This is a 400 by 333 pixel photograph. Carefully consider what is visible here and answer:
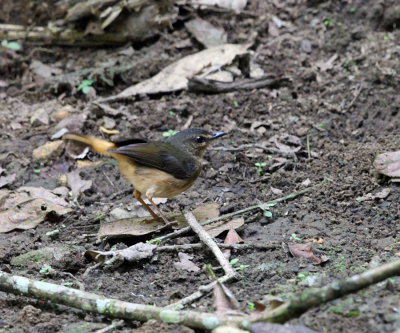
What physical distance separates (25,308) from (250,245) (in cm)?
182

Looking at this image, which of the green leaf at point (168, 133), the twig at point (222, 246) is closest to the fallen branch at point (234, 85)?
the green leaf at point (168, 133)

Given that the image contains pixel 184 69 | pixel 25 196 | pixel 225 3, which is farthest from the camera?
pixel 225 3

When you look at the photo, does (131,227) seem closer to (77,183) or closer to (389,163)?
(77,183)

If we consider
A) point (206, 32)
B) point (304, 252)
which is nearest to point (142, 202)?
point (304, 252)

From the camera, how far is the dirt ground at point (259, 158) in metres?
4.11

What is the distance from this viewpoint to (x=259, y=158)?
661cm

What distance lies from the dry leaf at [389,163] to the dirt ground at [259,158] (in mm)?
115

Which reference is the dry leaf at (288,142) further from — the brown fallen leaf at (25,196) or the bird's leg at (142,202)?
the brown fallen leaf at (25,196)

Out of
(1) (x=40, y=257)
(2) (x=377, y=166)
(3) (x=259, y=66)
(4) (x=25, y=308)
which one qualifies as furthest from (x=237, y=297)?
(3) (x=259, y=66)

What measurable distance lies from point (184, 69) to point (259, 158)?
213cm

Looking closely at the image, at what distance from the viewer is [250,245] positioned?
4.82 metres

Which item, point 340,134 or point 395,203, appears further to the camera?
point 340,134

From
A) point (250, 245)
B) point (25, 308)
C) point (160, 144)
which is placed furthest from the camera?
point (160, 144)

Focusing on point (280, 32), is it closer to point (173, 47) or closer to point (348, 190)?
point (173, 47)
